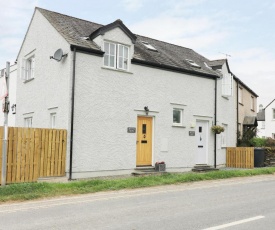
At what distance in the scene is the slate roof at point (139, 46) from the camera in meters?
15.0

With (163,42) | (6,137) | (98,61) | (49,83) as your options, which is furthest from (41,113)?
(163,42)

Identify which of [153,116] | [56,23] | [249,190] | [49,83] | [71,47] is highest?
[56,23]

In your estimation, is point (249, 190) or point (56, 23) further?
point (56, 23)

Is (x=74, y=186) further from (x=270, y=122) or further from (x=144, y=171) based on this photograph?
(x=270, y=122)

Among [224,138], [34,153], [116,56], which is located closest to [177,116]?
[116,56]

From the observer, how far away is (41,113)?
637 inches


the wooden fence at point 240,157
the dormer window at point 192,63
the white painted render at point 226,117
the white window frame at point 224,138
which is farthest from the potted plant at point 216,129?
the dormer window at point 192,63

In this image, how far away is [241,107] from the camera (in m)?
25.3

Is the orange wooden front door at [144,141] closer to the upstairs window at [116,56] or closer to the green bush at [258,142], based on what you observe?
the upstairs window at [116,56]

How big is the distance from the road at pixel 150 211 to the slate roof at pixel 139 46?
282 inches

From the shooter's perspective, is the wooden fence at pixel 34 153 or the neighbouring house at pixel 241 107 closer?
the wooden fence at pixel 34 153

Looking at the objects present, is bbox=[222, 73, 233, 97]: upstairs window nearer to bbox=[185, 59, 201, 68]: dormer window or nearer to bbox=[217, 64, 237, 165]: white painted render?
bbox=[217, 64, 237, 165]: white painted render

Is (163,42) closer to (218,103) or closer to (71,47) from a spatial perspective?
(218,103)

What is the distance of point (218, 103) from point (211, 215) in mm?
13680
